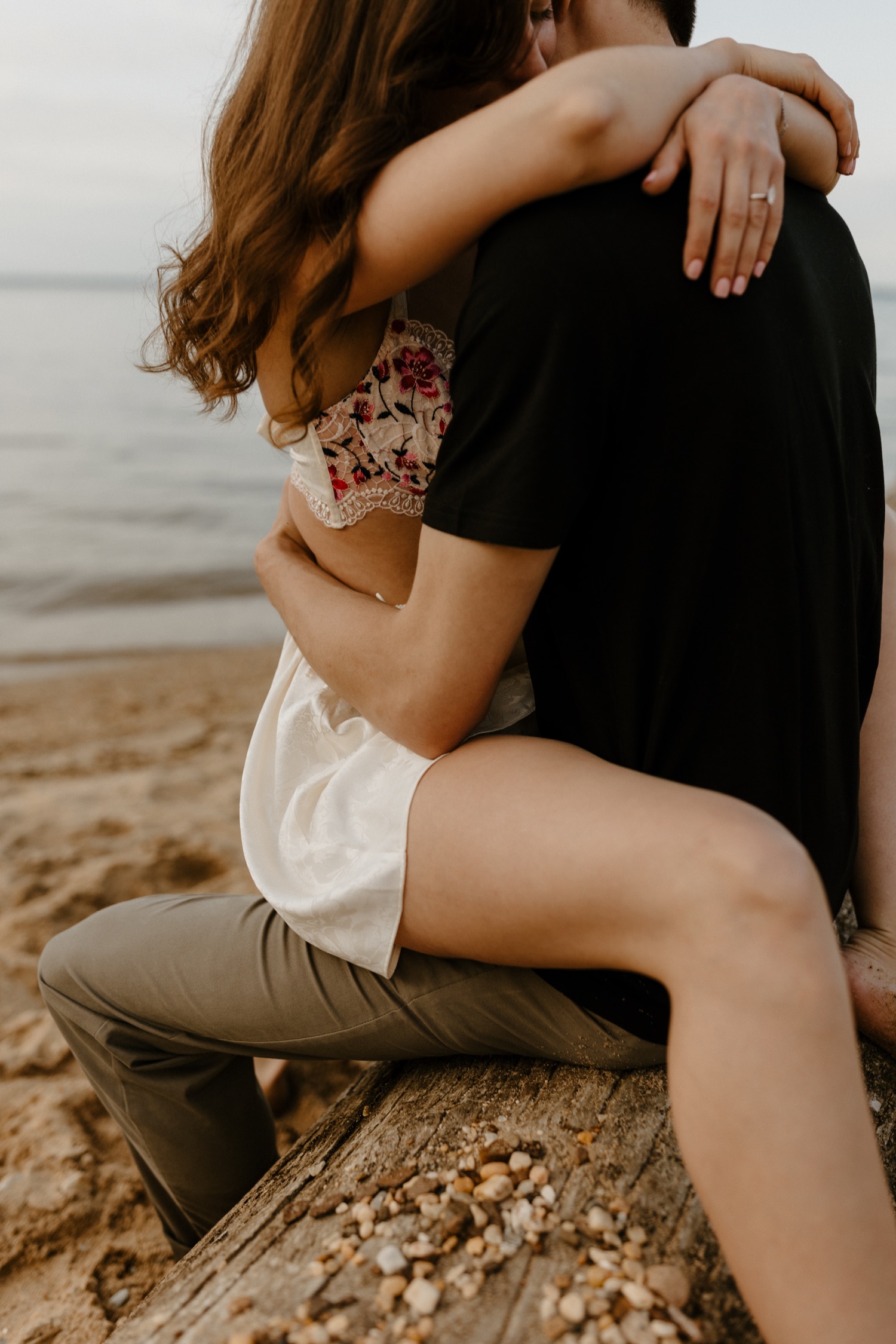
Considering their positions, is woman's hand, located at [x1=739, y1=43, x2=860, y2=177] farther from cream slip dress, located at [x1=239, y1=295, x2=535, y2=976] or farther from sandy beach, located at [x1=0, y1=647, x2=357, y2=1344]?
sandy beach, located at [x1=0, y1=647, x2=357, y2=1344]

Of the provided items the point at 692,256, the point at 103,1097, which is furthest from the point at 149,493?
the point at 692,256

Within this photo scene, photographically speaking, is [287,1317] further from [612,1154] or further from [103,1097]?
[103,1097]

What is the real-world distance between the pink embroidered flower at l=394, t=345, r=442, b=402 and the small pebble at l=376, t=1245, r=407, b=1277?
106 centimetres

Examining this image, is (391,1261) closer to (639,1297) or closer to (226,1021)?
A: (639,1297)

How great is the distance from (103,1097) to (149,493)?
33.2ft

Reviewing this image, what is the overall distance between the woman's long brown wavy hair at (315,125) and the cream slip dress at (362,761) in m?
0.09

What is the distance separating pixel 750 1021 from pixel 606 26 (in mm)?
1231

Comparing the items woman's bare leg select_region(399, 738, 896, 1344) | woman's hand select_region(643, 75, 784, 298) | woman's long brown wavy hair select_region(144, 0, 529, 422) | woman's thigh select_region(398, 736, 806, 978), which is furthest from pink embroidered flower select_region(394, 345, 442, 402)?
woman's bare leg select_region(399, 738, 896, 1344)

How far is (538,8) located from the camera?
3.77 ft

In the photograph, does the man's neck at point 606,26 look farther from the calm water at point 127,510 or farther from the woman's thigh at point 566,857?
the woman's thigh at point 566,857

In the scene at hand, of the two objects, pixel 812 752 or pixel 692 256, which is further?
pixel 812 752

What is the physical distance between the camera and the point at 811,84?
4.16ft

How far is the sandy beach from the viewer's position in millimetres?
1955

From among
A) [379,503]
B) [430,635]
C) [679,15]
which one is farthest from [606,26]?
[430,635]
